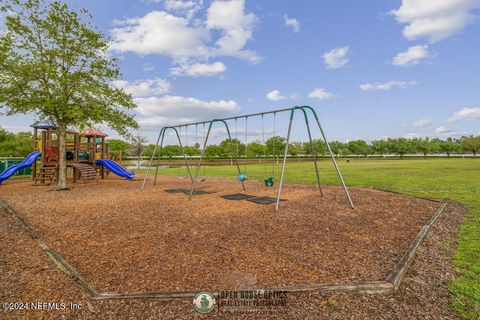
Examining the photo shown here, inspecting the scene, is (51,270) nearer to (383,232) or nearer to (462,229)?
(383,232)

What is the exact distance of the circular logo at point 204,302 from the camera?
2885mm

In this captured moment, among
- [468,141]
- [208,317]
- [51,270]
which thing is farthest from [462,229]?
[468,141]

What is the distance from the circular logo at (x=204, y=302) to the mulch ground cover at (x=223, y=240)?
0.21 meters

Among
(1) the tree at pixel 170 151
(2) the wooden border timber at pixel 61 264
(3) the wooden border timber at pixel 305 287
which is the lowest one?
(2) the wooden border timber at pixel 61 264

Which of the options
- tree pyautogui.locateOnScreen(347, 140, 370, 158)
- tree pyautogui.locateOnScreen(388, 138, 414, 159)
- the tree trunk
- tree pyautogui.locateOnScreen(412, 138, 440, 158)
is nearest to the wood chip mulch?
the tree trunk

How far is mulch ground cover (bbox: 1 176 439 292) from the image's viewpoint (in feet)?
12.0

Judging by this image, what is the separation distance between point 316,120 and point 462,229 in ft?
15.1

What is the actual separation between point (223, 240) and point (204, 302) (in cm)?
211

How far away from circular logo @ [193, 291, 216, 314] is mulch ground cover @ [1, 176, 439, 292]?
21cm

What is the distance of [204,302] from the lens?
3000 mm

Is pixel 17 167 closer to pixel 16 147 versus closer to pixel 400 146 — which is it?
pixel 16 147

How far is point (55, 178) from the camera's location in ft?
51.6

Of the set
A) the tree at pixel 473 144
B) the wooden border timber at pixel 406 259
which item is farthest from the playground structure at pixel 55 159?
the tree at pixel 473 144

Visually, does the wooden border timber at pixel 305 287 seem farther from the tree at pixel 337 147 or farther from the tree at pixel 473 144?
the tree at pixel 473 144
